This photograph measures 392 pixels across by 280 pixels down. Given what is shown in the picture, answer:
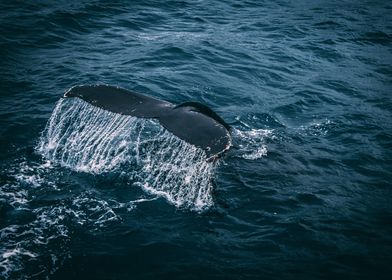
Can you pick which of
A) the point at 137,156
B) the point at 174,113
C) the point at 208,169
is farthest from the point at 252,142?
the point at 174,113

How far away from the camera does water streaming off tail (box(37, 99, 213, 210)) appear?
6070 millimetres

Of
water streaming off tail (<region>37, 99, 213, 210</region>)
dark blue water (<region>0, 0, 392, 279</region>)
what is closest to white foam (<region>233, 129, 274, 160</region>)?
dark blue water (<region>0, 0, 392, 279</region>)

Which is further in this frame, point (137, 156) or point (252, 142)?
point (252, 142)

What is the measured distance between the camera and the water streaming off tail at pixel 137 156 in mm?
6070

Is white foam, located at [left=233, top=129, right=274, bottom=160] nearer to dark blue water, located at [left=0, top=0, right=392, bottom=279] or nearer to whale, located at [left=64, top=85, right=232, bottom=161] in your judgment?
dark blue water, located at [left=0, top=0, right=392, bottom=279]

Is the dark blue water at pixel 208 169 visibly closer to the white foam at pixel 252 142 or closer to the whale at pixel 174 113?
the white foam at pixel 252 142

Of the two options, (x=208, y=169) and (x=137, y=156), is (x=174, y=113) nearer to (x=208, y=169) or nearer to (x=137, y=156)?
(x=208, y=169)

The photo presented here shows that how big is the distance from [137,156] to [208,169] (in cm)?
139

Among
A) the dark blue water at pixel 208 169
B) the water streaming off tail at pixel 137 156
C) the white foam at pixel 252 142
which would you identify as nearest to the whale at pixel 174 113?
the water streaming off tail at pixel 137 156

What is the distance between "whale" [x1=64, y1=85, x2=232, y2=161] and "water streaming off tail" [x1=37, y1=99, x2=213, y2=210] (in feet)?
0.70

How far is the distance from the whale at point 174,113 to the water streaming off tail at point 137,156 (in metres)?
0.21

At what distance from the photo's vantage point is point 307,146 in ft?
25.9

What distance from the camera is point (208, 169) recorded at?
6586 mm

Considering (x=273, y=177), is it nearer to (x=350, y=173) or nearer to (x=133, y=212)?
(x=350, y=173)
